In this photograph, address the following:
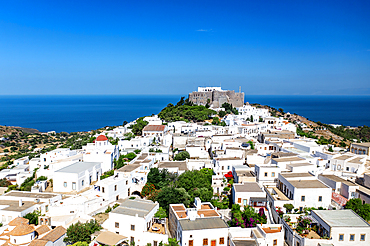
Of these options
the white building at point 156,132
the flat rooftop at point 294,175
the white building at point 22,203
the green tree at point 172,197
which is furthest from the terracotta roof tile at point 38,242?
the white building at point 156,132

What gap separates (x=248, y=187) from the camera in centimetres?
1873

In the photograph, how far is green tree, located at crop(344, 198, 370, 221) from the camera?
15.8m

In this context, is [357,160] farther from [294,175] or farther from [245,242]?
[245,242]

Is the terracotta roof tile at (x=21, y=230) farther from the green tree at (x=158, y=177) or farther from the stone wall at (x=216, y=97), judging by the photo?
the stone wall at (x=216, y=97)

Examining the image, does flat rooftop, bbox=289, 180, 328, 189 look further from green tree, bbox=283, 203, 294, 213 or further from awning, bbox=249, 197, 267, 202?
awning, bbox=249, 197, 267, 202

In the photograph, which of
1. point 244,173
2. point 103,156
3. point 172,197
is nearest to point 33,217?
point 172,197

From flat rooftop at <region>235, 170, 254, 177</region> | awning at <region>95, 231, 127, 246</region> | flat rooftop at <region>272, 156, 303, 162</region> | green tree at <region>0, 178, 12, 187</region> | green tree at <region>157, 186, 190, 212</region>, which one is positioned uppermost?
flat rooftop at <region>272, 156, 303, 162</region>

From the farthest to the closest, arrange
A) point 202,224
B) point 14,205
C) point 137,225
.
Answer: point 14,205 → point 137,225 → point 202,224

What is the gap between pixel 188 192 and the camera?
20406mm

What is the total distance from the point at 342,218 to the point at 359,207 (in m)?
2.17

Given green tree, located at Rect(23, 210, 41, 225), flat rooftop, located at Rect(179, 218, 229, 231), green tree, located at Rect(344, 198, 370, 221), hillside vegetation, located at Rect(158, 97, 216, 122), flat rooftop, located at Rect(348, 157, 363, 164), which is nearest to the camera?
flat rooftop, located at Rect(179, 218, 229, 231)

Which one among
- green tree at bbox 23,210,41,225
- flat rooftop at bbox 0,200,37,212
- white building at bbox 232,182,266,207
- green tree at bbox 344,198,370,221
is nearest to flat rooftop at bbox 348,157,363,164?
green tree at bbox 344,198,370,221

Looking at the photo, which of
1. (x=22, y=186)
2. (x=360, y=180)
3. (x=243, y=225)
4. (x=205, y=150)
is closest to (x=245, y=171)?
(x=243, y=225)

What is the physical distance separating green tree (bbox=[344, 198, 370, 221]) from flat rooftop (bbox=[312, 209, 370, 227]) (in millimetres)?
754
